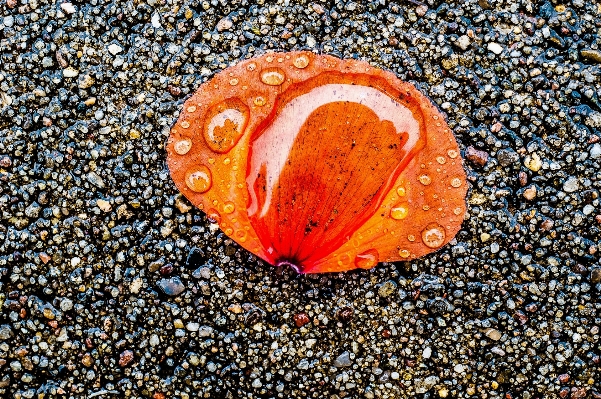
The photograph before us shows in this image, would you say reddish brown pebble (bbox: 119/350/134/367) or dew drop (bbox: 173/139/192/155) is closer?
reddish brown pebble (bbox: 119/350/134/367)

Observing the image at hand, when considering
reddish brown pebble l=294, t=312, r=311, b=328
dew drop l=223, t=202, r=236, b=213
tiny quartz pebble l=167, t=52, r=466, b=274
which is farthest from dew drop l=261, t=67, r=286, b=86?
reddish brown pebble l=294, t=312, r=311, b=328

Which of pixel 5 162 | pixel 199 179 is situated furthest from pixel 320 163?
pixel 5 162

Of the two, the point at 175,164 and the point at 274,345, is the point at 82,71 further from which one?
the point at 274,345

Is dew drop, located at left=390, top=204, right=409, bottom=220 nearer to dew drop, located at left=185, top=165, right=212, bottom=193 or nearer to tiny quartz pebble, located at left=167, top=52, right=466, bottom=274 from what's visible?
tiny quartz pebble, located at left=167, top=52, right=466, bottom=274

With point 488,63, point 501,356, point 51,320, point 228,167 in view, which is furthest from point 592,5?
point 51,320

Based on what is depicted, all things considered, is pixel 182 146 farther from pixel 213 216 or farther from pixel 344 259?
pixel 344 259

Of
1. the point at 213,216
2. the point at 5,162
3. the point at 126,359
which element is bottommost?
the point at 126,359
